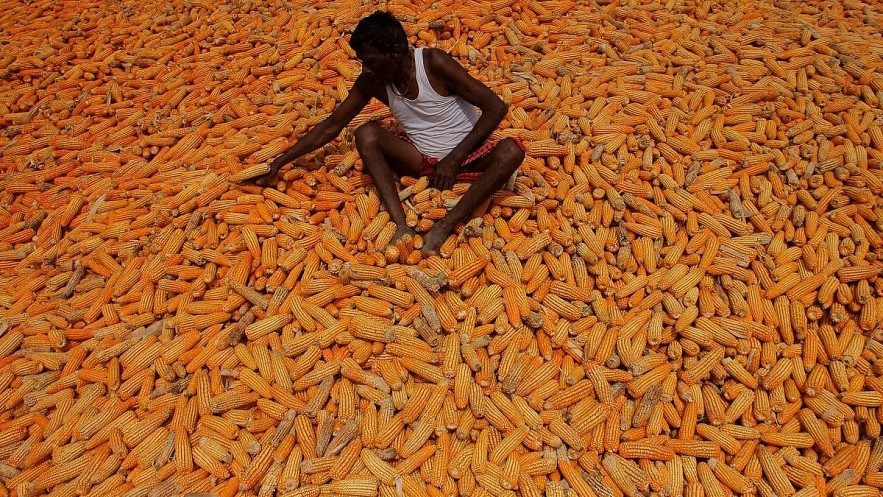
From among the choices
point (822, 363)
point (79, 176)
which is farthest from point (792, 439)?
point (79, 176)

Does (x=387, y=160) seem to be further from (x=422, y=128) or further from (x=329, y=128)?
(x=329, y=128)

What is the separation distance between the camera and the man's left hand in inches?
167

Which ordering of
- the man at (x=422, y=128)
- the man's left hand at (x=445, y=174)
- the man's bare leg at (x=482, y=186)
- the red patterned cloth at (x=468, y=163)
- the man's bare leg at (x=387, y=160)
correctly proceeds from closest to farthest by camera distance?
the man at (x=422, y=128), the man's bare leg at (x=482, y=186), the man's bare leg at (x=387, y=160), the man's left hand at (x=445, y=174), the red patterned cloth at (x=468, y=163)

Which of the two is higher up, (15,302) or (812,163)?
(812,163)

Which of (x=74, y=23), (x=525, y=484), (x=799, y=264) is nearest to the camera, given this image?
(x=525, y=484)

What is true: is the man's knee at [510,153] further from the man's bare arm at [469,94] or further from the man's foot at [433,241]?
the man's foot at [433,241]

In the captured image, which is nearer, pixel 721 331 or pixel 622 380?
pixel 622 380

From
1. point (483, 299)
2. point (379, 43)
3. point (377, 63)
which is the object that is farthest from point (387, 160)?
point (483, 299)

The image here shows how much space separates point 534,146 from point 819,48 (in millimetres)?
3642

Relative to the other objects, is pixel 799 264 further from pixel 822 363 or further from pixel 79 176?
pixel 79 176

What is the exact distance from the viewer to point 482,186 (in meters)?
4.02

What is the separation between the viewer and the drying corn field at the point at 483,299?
3.24 metres

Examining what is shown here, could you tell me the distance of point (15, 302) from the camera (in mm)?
4199

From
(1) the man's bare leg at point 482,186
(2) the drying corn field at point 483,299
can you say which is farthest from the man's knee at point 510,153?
(2) the drying corn field at point 483,299
